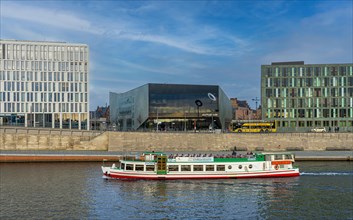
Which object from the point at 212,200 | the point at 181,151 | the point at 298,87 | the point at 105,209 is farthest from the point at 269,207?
the point at 298,87

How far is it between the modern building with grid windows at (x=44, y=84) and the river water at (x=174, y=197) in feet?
210

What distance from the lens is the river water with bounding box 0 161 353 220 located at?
37.7m

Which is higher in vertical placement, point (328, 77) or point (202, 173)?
point (328, 77)

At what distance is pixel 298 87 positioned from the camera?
131 metres

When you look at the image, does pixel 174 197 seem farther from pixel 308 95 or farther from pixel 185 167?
pixel 308 95

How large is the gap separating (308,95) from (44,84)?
75.7 m

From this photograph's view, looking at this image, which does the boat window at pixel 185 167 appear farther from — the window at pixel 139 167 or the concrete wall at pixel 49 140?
the concrete wall at pixel 49 140

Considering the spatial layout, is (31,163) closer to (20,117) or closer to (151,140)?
(151,140)

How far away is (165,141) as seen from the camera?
9381 cm

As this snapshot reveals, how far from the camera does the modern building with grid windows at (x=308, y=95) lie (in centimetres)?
12794

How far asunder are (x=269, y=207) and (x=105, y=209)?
14.7 m

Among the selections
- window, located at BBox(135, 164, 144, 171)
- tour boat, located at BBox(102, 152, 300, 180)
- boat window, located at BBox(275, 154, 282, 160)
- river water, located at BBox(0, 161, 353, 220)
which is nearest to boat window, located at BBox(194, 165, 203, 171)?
tour boat, located at BBox(102, 152, 300, 180)

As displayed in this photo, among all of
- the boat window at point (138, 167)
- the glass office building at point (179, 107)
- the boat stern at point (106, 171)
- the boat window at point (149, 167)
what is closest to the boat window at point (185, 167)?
the boat window at point (149, 167)

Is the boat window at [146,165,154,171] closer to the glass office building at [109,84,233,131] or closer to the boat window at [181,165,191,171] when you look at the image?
the boat window at [181,165,191,171]
